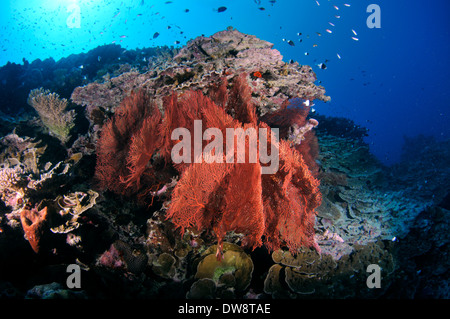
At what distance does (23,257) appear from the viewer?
3.10 m

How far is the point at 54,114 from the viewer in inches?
197

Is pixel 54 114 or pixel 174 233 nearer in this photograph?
pixel 174 233

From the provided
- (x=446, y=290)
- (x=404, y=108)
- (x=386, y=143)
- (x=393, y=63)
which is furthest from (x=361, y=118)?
(x=446, y=290)

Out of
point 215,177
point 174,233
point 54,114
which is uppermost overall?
point 54,114

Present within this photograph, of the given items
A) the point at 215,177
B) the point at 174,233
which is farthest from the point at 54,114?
the point at 215,177

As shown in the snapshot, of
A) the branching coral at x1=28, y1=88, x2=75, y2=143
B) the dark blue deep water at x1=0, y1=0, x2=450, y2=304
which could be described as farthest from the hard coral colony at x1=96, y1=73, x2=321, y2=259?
the branching coral at x1=28, y1=88, x2=75, y2=143

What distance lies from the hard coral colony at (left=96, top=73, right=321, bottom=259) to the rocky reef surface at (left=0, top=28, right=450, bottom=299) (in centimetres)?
34

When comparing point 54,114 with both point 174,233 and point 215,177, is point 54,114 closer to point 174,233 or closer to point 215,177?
point 174,233

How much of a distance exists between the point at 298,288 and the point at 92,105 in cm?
638

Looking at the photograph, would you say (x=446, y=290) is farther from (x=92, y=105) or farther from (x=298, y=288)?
(x=92, y=105)

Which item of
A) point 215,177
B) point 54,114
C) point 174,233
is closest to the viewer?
point 215,177

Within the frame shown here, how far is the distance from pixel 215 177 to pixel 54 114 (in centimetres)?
490
